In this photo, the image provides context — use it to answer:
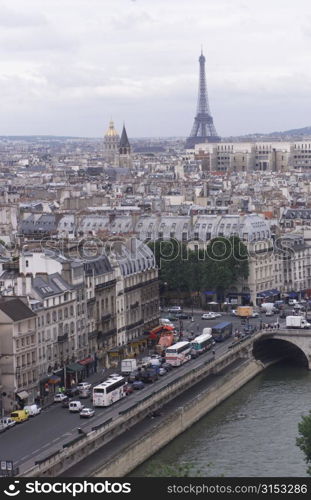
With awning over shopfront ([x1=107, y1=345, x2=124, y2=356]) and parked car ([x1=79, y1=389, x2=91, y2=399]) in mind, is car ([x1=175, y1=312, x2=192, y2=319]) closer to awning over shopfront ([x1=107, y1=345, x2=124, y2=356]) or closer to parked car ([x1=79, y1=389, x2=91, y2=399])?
awning over shopfront ([x1=107, y1=345, x2=124, y2=356])

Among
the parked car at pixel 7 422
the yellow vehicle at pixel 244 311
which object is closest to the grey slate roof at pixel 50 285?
the parked car at pixel 7 422

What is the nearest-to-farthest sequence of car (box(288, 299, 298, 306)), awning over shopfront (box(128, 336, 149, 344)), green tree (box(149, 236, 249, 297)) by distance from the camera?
awning over shopfront (box(128, 336, 149, 344))
green tree (box(149, 236, 249, 297))
car (box(288, 299, 298, 306))

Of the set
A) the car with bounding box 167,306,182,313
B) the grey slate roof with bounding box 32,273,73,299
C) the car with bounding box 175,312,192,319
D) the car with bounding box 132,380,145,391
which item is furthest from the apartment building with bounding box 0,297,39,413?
the car with bounding box 167,306,182,313

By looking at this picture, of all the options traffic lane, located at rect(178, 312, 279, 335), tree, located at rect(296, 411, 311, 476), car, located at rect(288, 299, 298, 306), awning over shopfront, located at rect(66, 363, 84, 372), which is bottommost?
car, located at rect(288, 299, 298, 306)

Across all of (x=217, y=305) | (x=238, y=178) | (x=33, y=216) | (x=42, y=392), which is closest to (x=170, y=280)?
(x=217, y=305)

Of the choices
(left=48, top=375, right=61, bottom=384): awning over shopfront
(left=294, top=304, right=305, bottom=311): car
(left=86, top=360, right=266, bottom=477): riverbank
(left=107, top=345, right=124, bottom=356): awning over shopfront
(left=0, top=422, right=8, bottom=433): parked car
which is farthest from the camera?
(left=294, top=304, right=305, bottom=311): car

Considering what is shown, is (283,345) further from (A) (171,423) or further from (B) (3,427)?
(B) (3,427)

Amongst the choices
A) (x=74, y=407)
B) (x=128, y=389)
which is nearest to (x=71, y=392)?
(x=128, y=389)
